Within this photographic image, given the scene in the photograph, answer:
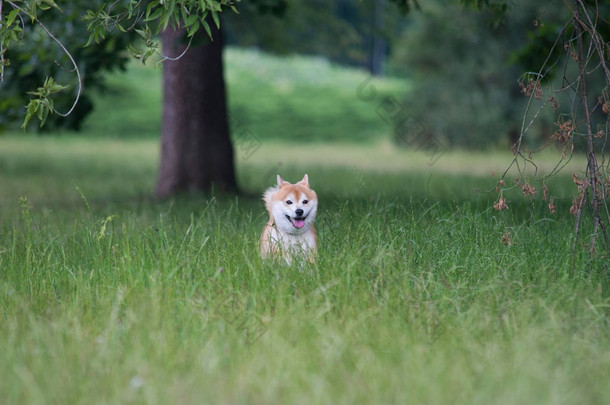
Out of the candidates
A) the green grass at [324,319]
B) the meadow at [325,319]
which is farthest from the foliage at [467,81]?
the green grass at [324,319]

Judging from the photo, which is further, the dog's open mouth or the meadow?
the dog's open mouth

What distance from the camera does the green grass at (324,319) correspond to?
158 inches

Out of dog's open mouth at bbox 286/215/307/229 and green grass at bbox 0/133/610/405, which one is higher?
dog's open mouth at bbox 286/215/307/229

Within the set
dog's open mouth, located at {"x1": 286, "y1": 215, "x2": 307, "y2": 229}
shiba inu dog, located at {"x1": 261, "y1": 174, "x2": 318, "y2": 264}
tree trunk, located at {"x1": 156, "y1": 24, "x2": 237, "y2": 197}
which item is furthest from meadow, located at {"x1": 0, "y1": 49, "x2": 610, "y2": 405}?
tree trunk, located at {"x1": 156, "y1": 24, "x2": 237, "y2": 197}

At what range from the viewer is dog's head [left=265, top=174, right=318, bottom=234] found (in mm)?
5684

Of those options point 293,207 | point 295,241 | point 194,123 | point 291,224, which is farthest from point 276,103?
point 293,207

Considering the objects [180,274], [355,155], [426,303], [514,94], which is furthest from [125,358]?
[514,94]

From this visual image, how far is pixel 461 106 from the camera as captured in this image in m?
27.1

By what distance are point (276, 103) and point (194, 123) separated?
89.9 feet

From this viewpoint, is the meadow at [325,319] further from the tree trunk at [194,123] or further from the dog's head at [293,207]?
the tree trunk at [194,123]

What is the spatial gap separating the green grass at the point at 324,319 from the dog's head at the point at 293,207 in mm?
287

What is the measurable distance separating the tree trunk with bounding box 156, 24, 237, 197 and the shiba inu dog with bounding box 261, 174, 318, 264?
20.5ft

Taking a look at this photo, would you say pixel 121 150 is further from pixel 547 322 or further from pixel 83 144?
pixel 547 322

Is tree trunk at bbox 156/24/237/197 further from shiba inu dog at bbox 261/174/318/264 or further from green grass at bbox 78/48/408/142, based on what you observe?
green grass at bbox 78/48/408/142
